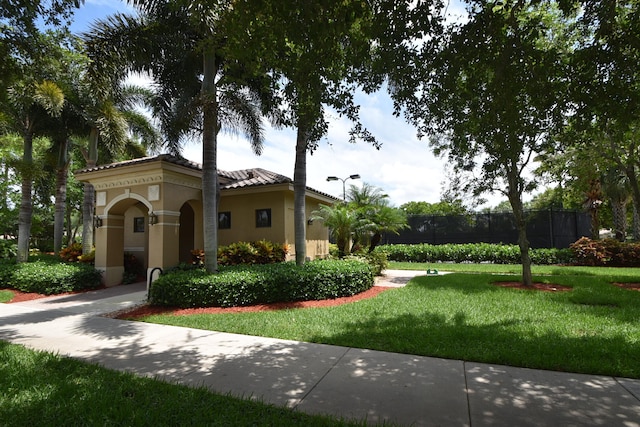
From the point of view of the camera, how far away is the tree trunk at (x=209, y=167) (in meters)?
9.80

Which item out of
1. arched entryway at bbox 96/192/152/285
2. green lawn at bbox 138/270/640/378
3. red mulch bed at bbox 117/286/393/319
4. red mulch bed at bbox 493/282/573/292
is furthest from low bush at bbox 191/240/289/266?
red mulch bed at bbox 493/282/573/292

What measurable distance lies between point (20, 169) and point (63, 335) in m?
10.3

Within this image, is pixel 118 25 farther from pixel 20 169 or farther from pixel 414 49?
pixel 414 49

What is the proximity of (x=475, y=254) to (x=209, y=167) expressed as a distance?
1623cm

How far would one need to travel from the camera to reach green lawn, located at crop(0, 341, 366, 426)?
3.15 meters

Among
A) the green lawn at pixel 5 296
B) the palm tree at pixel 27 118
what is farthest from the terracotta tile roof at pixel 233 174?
the green lawn at pixel 5 296

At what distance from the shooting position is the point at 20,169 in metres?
13.3

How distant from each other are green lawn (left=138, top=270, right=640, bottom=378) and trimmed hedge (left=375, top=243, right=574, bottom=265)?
30.9 feet

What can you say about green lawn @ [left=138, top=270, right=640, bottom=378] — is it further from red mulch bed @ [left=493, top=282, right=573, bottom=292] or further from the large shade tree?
the large shade tree

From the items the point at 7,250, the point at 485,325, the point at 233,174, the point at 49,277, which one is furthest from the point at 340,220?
the point at 7,250

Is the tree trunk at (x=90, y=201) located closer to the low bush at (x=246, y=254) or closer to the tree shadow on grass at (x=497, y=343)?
the low bush at (x=246, y=254)

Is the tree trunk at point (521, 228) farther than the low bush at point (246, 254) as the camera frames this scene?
No

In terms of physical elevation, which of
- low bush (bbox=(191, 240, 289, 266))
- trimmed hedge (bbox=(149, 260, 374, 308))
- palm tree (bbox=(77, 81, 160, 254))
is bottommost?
trimmed hedge (bbox=(149, 260, 374, 308))

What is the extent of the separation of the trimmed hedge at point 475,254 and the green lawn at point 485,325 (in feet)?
30.9
